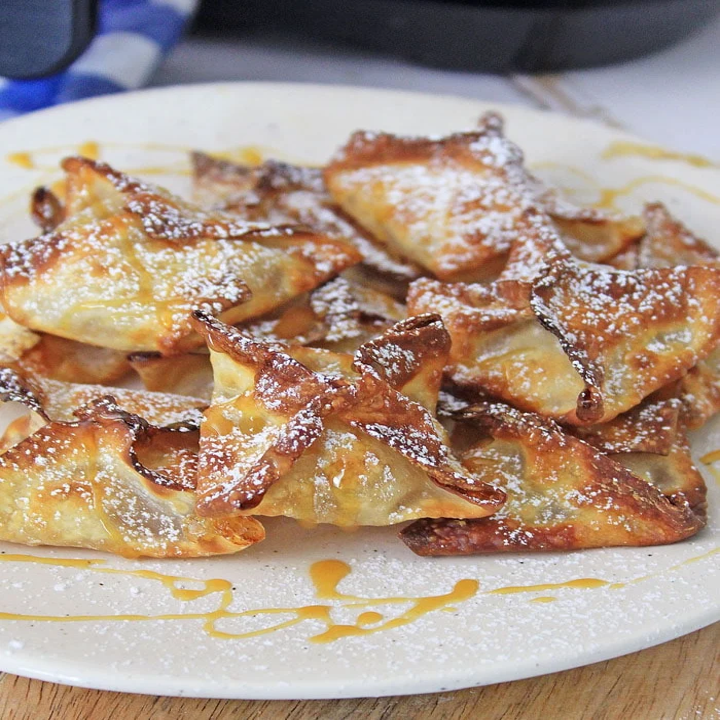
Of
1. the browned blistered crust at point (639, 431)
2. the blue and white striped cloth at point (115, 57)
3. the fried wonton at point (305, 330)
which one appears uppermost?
the browned blistered crust at point (639, 431)

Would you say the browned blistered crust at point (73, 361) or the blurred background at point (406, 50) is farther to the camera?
the blurred background at point (406, 50)

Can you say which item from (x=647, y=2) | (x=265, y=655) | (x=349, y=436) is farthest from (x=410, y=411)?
(x=647, y=2)

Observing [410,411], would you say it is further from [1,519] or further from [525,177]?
[525,177]

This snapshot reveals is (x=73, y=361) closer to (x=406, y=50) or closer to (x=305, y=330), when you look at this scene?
(x=305, y=330)

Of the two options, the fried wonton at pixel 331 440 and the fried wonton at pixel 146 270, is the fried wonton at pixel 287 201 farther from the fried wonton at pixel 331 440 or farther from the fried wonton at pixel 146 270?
the fried wonton at pixel 331 440

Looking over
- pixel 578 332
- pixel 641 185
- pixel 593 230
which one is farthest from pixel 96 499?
pixel 641 185

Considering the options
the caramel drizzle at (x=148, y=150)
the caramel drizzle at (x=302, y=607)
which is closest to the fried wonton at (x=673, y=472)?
the caramel drizzle at (x=302, y=607)

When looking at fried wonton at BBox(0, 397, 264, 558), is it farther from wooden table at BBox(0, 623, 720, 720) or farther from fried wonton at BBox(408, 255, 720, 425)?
fried wonton at BBox(408, 255, 720, 425)
